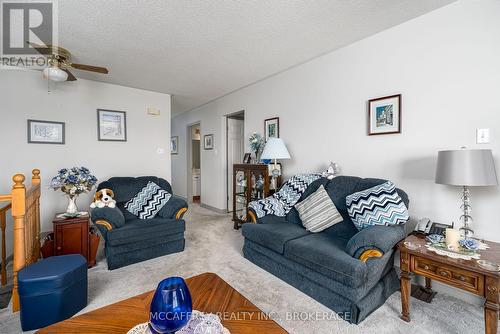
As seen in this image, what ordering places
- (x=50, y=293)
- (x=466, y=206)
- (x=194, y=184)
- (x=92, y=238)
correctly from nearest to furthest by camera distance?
1. (x=50, y=293)
2. (x=466, y=206)
3. (x=92, y=238)
4. (x=194, y=184)

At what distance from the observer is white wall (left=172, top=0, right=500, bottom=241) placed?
6.09 ft

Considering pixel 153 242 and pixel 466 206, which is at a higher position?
pixel 466 206

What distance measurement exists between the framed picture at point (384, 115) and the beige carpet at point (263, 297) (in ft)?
5.16

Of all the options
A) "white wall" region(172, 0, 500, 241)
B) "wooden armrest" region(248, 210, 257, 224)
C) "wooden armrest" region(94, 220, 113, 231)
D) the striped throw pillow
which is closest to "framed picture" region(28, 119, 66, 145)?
"wooden armrest" region(94, 220, 113, 231)

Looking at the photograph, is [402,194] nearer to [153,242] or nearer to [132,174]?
[153,242]

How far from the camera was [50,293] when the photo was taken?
5.24 feet

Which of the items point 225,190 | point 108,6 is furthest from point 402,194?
point 225,190

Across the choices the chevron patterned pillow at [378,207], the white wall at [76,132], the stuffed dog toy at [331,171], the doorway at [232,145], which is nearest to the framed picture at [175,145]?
the white wall at [76,132]

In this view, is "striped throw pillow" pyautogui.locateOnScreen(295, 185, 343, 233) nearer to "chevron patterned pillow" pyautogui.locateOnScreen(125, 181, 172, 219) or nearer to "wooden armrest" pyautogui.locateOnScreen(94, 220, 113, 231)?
"chevron patterned pillow" pyautogui.locateOnScreen(125, 181, 172, 219)

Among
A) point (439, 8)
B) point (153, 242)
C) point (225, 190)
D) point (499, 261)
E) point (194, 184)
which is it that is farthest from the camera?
point (194, 184)

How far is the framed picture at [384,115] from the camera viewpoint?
2336mm

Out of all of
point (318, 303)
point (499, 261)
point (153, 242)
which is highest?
point (499, 261)

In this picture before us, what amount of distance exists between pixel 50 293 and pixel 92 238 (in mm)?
1016

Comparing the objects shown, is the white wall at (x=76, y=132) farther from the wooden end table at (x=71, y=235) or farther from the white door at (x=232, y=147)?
the wooden end table at (x=71, y=235)
